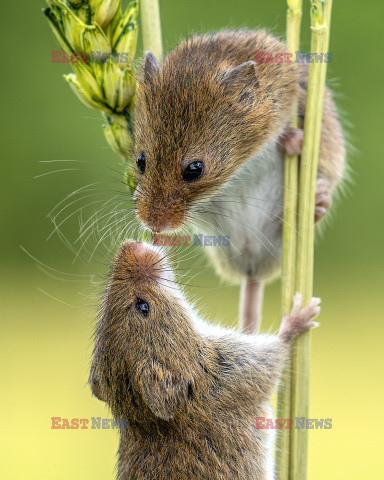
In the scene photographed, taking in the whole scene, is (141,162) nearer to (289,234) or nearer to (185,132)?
(185,132)

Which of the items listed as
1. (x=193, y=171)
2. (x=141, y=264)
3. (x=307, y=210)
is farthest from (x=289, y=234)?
(x=141, y=264)

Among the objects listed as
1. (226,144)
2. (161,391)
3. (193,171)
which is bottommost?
→ (161,391)

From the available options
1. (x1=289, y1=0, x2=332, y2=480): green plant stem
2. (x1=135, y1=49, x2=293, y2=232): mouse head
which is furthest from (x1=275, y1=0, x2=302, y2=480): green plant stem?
(x1=135, y1=49, x2=293, y2=232): mouse head

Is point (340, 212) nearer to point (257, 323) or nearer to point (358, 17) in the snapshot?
point (358, 17)

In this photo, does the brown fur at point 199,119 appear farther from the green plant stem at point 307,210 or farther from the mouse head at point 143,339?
the green plant stem at point 307,210

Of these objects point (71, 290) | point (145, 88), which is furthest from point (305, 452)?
point (71, 290)

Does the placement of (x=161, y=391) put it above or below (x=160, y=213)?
below
